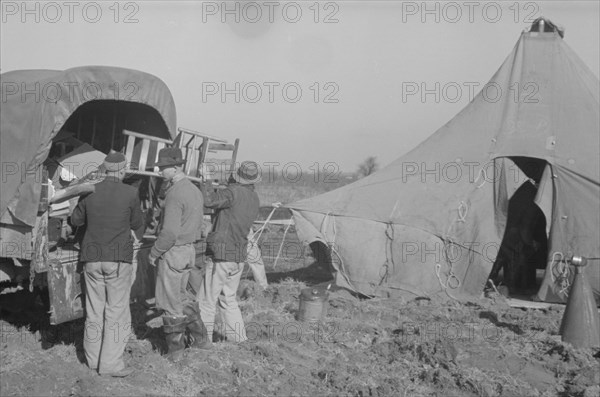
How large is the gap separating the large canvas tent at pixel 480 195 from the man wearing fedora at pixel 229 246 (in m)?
2.67

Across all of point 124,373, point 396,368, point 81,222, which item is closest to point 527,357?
point 396,368

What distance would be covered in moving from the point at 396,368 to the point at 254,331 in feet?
5.58

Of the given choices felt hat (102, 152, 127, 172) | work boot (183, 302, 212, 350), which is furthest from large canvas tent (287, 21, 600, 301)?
felt hat (102, 152, 127, 172)

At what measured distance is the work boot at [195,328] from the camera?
626 cm

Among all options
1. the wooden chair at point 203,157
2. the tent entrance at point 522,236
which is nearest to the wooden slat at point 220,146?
the wooden chair at point 203,157

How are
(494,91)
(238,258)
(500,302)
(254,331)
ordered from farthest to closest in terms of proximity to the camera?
(494,91), (500,302), (254,331), (238,258)

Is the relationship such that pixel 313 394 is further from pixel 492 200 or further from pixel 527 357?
pixel 492 200

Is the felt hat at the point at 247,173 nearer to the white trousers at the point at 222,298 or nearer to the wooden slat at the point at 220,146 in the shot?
the white trousers at the point at 222,298

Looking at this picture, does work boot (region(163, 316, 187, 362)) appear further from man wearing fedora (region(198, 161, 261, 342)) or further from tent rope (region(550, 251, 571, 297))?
tent rope (region(550, 251, 571, 297))

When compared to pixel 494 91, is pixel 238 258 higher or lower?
lower

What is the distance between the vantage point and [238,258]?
262 inches

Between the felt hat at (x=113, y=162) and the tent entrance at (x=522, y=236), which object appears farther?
the tent entrance at (x=522, y=236)

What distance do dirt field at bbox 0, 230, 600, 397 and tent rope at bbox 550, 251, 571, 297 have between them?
1.60 feet

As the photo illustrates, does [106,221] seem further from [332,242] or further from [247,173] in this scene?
[332,242]
